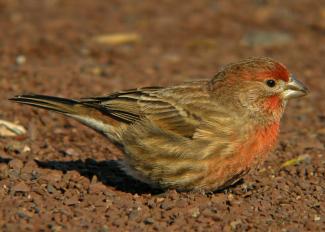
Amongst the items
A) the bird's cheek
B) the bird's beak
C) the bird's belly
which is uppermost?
the bird's beak

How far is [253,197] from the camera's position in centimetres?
724

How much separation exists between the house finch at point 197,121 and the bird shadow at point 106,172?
0.24 meters

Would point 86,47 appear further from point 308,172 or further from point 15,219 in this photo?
point 15,219

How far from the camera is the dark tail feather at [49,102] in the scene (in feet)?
24.9

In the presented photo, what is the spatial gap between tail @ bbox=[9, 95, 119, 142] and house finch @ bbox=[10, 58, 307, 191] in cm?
1

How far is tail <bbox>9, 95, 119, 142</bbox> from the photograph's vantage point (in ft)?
25.2

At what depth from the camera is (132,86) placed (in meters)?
11.1

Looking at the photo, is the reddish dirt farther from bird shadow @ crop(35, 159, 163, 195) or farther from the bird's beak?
the bird's beak

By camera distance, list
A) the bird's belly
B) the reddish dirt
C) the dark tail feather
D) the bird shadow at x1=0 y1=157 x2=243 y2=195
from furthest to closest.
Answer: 1. the bird shadow at x1=0 y1=157 x2=243 y2=195
2. the dark tail feather
3. the bird's belly
4. the reddish dirt

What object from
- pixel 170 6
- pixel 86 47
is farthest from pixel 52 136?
pixel 170 6

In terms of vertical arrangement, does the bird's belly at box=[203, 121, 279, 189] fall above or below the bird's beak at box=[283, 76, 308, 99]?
below

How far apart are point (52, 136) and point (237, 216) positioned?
126 inches

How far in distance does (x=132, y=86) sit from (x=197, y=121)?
3779 millimetres

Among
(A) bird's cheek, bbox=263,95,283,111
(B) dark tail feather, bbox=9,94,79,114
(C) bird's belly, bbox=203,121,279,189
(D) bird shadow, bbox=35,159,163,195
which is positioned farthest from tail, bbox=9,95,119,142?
(A) bird's cheek, bbox=263,95,283,111
